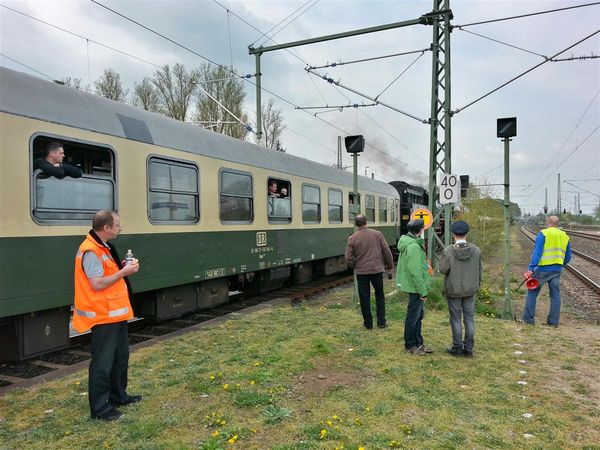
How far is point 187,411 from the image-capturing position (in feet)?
13.2

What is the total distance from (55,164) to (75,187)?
40cm

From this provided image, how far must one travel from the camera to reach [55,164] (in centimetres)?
521

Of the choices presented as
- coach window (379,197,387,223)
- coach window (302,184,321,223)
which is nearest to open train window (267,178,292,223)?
coach window (302,184,321,223)

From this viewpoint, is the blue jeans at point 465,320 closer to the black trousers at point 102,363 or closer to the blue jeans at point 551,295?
the blue jeans at point 551,295

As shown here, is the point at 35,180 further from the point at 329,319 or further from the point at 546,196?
the point at 546,196

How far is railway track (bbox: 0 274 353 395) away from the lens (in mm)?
5109

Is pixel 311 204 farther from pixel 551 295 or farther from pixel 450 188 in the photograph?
pixel 551 295

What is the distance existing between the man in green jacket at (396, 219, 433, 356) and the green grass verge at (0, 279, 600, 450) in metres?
0.23

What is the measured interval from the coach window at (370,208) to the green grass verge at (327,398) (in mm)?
9195

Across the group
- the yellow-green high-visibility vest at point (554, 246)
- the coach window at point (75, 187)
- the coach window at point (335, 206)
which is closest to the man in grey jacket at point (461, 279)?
the yellow-green high-visibility vest at point (554, 246)

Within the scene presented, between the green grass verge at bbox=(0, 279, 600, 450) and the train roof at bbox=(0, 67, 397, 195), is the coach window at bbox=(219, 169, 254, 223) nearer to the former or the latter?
the train roof at bbox=(0, 67, 397, 195)

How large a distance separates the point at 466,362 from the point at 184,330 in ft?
13.0

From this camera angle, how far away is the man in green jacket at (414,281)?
18.9 ft

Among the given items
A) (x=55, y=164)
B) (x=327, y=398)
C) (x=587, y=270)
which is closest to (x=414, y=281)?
(x=327, y=398)
